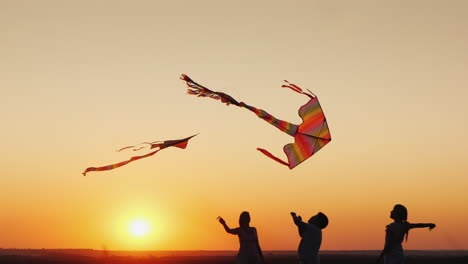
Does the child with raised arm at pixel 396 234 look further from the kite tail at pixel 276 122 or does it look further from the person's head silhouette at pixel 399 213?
the kite tail at pixel 276 122

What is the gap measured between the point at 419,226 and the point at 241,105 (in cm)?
408

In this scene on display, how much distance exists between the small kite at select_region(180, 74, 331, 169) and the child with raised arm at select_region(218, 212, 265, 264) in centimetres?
228

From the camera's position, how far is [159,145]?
16203mm

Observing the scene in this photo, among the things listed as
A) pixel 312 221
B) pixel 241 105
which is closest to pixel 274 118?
pixel 241 105

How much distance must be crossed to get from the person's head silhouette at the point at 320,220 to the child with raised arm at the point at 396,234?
182 cm

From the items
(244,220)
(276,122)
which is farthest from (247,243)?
(276,122)

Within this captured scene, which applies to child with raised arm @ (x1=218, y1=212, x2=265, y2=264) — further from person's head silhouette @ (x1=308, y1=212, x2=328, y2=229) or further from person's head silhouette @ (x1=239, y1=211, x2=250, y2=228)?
person's head silhouette @ (x1=308, y1=212, x2=328, y2=229)

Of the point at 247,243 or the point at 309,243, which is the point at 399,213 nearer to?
the point at 309,243

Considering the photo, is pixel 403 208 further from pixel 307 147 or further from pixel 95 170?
pixel 95 170

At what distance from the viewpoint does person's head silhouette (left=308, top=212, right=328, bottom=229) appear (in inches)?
545

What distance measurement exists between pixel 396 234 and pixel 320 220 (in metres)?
1.99

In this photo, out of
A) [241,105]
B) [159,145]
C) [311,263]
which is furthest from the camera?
[159,145]

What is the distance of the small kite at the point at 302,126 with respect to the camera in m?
15.2

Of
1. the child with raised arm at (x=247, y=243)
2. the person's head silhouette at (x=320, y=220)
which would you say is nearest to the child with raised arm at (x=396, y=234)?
the person's head silhouette at (x=320, y=220)
